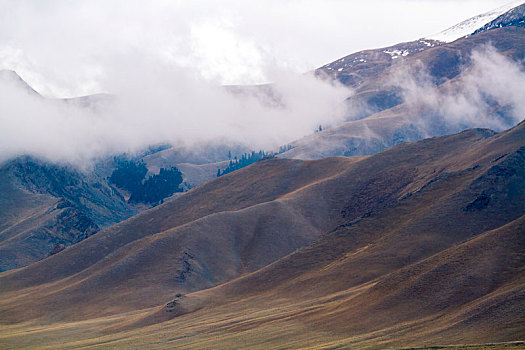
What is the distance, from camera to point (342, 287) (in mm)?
141375

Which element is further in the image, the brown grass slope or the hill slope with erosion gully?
the hill slope with erosion gully

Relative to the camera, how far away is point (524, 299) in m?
91.8

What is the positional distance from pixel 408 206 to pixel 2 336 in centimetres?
9418

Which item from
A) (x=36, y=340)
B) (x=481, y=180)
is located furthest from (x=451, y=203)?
(x=36, y=340)

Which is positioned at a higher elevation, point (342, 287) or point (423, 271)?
point (423, 271)

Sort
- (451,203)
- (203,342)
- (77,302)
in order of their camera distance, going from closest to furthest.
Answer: (203,342), (451,203), (77,302)

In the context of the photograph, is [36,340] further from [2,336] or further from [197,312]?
[197,312]

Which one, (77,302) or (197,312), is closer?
(197,312)

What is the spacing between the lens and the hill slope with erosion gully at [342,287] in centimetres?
10500

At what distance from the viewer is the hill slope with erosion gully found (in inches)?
4134

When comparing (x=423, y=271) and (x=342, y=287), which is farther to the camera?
(x=342, y=287)

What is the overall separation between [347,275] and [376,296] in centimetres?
2767

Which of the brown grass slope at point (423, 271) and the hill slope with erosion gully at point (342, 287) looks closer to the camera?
the brown grass slope at point (423, 271)

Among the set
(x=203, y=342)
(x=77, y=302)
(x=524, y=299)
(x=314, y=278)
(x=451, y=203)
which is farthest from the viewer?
(x=77, y=302)
